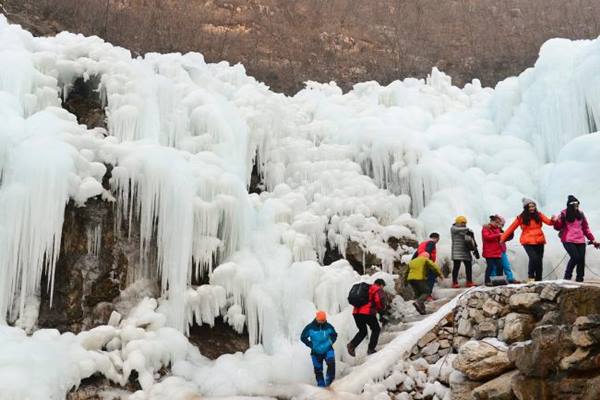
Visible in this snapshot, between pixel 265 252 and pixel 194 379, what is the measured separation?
7.09ft

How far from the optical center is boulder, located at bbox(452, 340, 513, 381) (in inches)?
210

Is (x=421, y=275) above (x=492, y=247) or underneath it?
underneath

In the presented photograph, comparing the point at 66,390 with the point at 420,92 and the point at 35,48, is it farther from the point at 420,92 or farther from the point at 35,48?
the point at 420,92

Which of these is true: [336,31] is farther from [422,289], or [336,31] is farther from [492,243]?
[422,289]

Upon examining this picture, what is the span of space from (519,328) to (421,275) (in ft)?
7.14

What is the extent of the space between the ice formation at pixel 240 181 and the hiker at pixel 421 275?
0.89 metres

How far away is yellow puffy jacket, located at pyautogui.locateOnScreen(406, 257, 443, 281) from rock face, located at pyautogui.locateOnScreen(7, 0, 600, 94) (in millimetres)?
8853

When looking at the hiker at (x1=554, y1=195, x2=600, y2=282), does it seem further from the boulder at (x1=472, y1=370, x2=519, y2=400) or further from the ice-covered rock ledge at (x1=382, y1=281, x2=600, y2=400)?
the boulder at (x1=472, y1=370, x2=519, y2=400)

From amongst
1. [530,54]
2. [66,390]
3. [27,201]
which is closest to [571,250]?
[66,390]

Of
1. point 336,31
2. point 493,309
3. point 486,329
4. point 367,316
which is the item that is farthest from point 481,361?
point 336,31

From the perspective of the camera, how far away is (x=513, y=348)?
16.8ft

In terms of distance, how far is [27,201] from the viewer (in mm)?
6762

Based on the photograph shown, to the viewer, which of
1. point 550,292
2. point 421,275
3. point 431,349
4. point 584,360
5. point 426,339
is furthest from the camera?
point 421,275

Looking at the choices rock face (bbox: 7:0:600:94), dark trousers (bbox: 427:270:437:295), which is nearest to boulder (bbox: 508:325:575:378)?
dark trousers (bbox: 427:270:437:295)
